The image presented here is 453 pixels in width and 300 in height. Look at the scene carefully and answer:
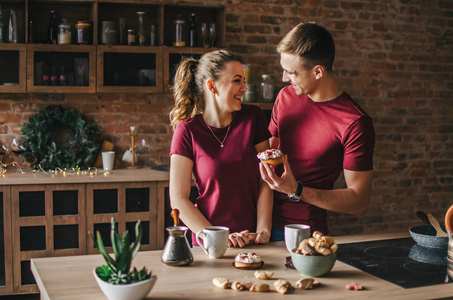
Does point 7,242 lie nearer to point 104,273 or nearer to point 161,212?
point 161,212

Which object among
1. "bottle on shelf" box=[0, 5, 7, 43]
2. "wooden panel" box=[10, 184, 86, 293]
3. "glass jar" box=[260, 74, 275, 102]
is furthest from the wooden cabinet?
"glass jar" box=[260, 74, 275, 102]

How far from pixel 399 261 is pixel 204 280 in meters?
0.73

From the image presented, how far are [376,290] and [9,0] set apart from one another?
3585mm

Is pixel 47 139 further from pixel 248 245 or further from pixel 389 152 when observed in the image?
pixel 389 152

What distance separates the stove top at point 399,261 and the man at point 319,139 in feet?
1.04

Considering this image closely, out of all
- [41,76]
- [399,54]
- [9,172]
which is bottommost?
[9,172]

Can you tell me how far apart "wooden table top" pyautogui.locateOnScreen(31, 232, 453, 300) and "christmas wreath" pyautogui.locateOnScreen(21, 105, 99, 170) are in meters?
2.41

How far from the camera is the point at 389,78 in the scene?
5113 millimetres

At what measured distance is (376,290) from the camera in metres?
1.59

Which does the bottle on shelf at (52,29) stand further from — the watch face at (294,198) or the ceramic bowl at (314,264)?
the ceramic bowl at (314,264)

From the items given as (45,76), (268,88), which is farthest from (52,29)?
(268,88)

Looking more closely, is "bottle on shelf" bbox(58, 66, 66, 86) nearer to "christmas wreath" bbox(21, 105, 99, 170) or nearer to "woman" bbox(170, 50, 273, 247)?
"christmas wreath" bbox(21, 105, 99, 170)

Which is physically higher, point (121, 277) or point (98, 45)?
point (98, 45)

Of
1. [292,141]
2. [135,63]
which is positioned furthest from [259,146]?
[135,63]
